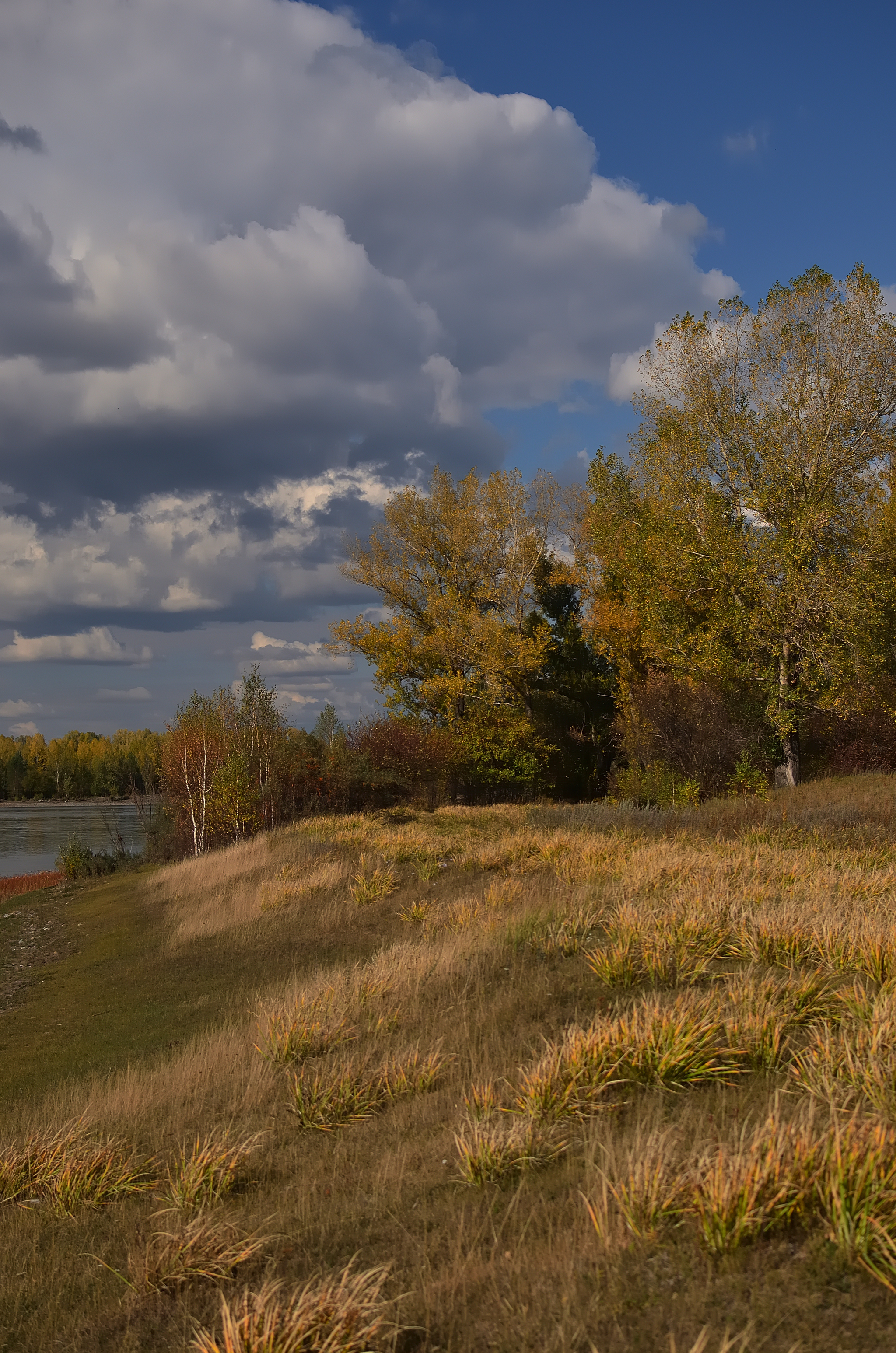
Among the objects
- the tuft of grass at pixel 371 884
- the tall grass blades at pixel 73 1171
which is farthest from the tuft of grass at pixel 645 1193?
the tuft of grass at pixel 371 884

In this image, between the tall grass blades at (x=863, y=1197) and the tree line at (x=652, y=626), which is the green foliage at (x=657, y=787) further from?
the tall grass blades at (x=863, y=1197)

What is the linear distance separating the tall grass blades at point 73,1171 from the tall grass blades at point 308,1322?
210cm

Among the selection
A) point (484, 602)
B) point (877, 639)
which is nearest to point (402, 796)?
point (484, 602)

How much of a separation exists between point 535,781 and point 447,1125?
30.2 meters

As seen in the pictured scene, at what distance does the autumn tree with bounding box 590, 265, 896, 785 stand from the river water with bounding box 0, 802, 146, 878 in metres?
24.1

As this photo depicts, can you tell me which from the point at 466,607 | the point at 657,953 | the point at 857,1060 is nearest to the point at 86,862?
the point at 466,607

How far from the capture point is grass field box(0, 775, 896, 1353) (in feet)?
10.2

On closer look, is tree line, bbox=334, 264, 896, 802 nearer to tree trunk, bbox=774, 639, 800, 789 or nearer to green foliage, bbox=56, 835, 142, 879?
tree trunk, bbox=774, 639, 800, 789

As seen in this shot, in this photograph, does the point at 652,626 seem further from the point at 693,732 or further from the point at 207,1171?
the point at 207,1171

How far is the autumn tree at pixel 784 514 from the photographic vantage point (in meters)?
23.6

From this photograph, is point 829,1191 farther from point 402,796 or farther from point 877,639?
point 402,796

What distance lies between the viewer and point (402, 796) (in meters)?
33.1

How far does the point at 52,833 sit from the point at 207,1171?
57151mm

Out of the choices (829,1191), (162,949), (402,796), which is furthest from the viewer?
(402,796)
